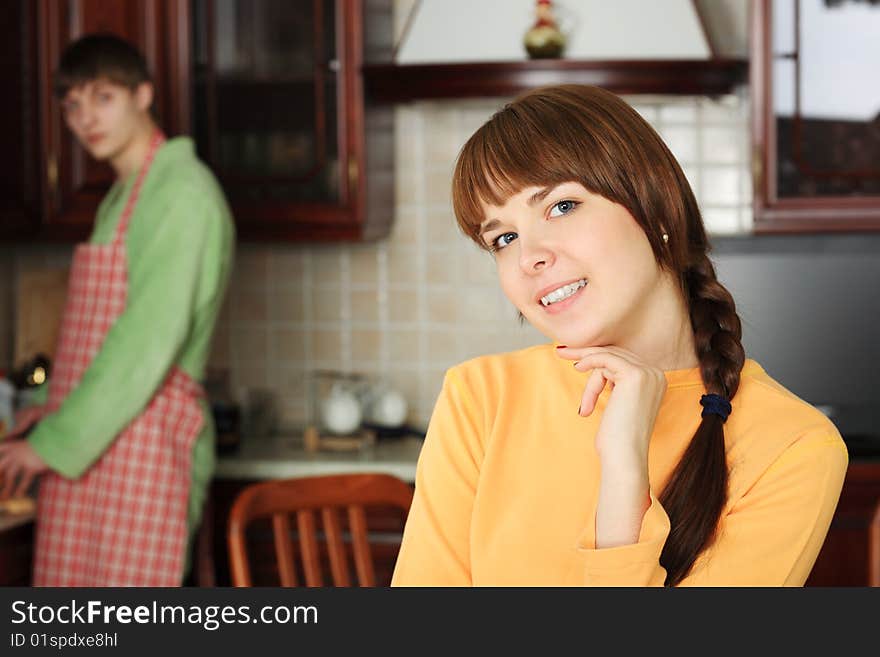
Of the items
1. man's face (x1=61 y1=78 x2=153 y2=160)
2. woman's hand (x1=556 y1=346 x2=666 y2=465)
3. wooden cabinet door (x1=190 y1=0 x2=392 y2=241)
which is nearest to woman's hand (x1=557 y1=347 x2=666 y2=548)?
woman's hand (x1=556 y1=346 x2=666 y2=465)

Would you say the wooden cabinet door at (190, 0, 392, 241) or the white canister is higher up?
the wooden cabinet door at (190, 0, 392, 241)

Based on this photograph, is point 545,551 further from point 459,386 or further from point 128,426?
point 128,426

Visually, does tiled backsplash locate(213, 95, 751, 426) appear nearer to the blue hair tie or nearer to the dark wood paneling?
the dark wood paneling

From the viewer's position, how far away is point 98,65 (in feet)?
7.18

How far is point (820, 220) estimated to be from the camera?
8.27ft

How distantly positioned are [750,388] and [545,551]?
0.22 m

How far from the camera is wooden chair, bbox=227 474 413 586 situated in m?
1.74

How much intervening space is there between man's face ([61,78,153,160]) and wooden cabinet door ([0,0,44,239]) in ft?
1.61

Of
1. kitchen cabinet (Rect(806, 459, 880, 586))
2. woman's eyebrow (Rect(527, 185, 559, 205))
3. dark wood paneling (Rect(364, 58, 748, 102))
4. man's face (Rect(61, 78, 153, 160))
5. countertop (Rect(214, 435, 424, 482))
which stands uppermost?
dark wood paneling (Rect(364, 58, 748, 102))

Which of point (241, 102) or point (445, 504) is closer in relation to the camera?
point (445, 504)

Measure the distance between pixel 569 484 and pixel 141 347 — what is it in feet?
4.23

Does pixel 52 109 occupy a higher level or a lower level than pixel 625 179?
higher

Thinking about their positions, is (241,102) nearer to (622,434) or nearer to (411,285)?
(411,285)

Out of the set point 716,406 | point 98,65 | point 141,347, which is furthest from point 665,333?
point 98,65
